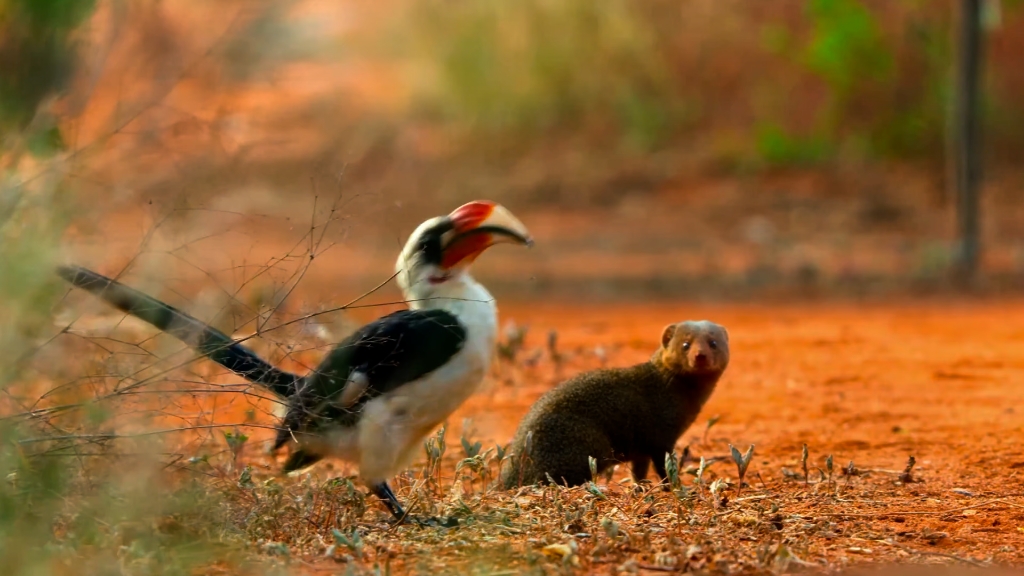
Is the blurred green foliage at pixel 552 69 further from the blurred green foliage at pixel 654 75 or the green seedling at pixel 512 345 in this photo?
the green seedling at pixel 512 345

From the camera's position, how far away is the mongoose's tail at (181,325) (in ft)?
12.9

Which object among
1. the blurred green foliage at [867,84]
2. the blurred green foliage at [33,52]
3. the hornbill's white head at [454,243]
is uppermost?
the blurred green foliage at [867,84]

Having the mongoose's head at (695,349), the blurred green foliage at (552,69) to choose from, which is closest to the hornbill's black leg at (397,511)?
the mongoose's head at (695,349)

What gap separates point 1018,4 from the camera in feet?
47.3

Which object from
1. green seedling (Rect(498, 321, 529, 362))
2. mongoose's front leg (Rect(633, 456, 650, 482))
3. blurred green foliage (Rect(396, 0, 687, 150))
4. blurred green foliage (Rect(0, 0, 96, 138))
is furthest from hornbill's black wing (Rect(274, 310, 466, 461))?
blurred green foliage (Rect(396, 0, 687, 150))

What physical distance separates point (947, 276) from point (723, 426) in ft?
17.6

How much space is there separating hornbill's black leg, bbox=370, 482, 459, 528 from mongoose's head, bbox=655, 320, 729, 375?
52.1 inches

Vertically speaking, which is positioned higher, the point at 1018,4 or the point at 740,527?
the point at 1018,4

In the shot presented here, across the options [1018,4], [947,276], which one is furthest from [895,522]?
[1018,4]

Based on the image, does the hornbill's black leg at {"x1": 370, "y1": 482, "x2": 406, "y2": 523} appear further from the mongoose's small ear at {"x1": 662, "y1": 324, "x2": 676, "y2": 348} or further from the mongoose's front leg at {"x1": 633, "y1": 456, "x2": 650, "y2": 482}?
the mongoose's small ear at {"x1": 662, "y1": 324, "x2": 676, "y2": 348}

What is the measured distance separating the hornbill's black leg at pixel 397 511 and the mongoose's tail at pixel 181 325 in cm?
42

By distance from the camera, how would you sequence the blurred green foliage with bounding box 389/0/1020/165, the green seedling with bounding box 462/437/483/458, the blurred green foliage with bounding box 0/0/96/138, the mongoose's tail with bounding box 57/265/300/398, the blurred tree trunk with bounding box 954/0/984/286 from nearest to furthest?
the mongoose's tail with bounding box 57/265/300/398
the green seedling with bounding box 462/437/483/458
the blurred green foliage with bounding box 0/0/96/138
the blurred tree trunk with bounding box 954/0/984/286
the blurred green foliage with bounding box 389/0/1020/165

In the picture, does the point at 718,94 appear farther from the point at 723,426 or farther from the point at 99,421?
the point at 99,421

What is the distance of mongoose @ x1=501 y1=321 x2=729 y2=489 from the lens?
15.7 ft
